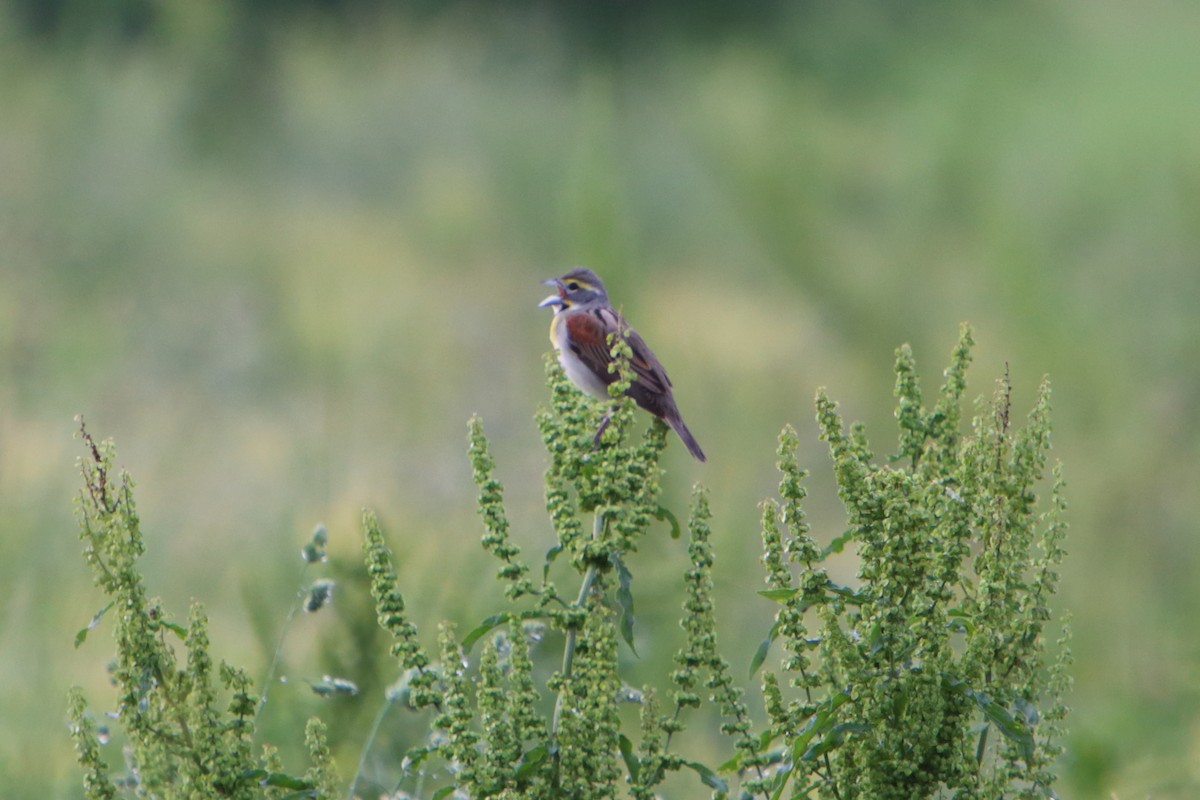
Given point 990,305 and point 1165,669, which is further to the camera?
point 990,305

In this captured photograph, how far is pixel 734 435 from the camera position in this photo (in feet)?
21.8

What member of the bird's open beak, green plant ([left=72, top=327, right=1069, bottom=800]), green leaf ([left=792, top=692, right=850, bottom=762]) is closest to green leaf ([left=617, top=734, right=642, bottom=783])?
green plant ([left=72, top=327, right=1069, bottom=800])

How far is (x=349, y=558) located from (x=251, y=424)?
805 centimetres

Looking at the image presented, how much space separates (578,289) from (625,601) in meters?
3.68

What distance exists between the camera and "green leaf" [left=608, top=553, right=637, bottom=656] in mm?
2047

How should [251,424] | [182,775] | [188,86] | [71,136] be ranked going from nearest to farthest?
[182,775]
[71,136]
[251,424]
[188,86]

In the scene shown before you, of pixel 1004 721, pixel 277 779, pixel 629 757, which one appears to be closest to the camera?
pixel 1004 721

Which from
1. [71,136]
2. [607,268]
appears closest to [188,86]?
[71,136]

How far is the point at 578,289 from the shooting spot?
570 centimetres

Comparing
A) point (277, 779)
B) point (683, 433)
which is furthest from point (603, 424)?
point (683, 433)

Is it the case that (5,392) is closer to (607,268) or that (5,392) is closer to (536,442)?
(607,268)

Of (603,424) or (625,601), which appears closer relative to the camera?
(625,601)

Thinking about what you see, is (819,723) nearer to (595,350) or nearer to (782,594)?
(782,594)

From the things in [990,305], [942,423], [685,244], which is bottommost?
[942,423]
